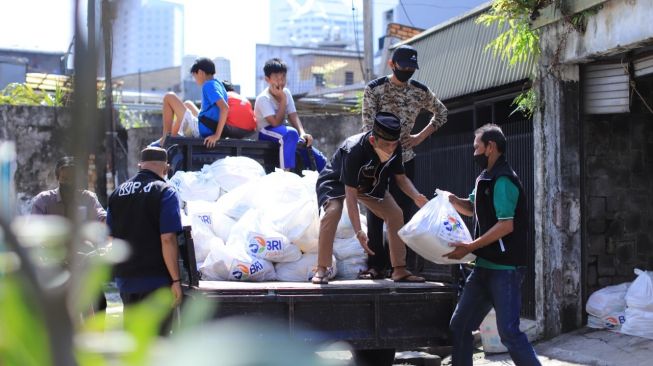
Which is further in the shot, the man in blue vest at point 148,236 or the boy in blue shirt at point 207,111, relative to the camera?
the boy in blue shirt at point 207,111

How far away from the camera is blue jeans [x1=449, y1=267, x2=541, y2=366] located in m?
5.32

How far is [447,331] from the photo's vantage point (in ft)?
18.7

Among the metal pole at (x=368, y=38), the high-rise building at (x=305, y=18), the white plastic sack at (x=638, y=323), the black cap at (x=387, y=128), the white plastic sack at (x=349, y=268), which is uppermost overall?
the high-rise building at (x=305, y=18)

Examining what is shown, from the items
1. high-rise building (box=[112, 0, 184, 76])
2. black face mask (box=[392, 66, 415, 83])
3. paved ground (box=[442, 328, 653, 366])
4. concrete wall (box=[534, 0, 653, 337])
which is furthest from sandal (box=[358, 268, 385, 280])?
high-rise building (box=[112, 0, 184, 76])

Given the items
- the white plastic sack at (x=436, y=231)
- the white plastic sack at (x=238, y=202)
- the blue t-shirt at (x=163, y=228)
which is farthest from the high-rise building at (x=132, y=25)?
the white plastic sack at (x=238, y=202)

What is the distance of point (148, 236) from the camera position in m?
5.59

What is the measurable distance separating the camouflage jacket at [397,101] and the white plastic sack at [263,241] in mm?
1113

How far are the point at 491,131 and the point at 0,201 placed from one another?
470 cm

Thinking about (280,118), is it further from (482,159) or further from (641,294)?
(641,294)

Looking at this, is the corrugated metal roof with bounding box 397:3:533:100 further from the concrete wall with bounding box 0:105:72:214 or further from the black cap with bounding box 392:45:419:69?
the concrete wall with bounding box 0:105:72:214

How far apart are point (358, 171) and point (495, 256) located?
1107mm

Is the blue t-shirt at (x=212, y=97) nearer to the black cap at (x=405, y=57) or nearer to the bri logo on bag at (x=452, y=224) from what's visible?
the black cap at (x=405, y=57)

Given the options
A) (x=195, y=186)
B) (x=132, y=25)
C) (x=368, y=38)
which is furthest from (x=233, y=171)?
(x=368, y=38)

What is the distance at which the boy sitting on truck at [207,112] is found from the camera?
805 cm
